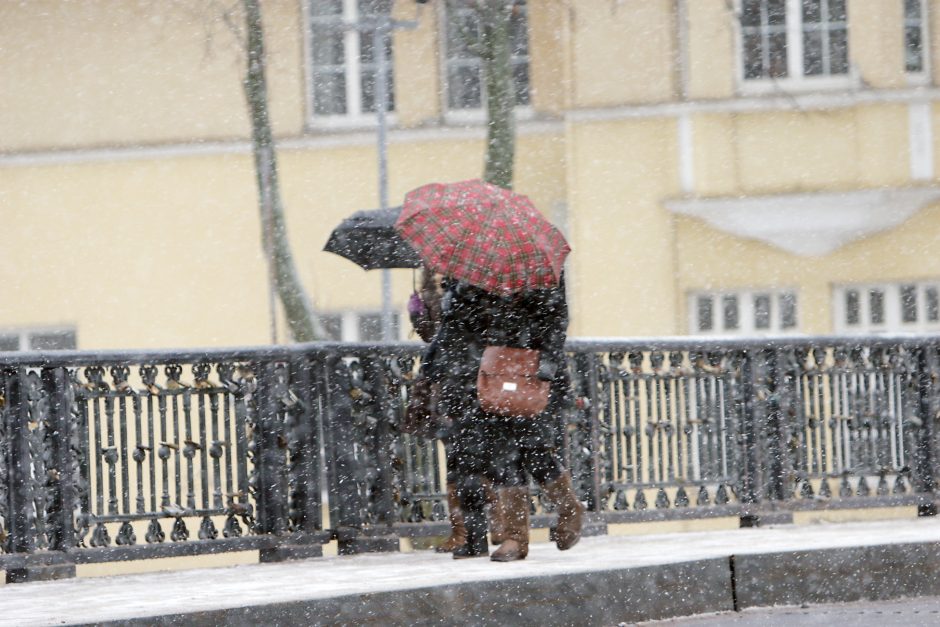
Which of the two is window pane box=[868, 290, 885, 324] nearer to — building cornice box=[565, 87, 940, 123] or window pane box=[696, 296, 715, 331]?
window pane box=[696, 296, 715, 331]

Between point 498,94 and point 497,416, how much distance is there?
11.2 m

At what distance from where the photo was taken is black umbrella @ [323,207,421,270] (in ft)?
36.1

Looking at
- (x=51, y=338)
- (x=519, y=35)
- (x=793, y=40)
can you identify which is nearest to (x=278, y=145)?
(x=519, y=35)

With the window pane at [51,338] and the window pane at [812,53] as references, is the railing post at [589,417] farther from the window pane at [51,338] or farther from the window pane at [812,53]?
the window pane at [51,338]

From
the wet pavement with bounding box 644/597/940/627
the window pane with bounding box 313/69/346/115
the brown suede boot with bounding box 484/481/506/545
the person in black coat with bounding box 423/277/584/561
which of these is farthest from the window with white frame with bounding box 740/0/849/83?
the wet pavement with bounding box 644/597/940/627

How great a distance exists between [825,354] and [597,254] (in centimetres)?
1092

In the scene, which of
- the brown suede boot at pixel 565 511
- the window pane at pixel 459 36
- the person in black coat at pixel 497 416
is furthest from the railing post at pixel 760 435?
the window pane at pixel 459 36

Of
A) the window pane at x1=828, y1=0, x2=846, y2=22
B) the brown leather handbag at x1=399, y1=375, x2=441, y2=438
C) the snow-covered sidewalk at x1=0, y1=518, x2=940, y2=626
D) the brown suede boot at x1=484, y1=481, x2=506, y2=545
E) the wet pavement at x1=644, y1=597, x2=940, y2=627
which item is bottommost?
the wet pavement at x1=644, y1=597, x2=940, y2=627

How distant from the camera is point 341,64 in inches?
971

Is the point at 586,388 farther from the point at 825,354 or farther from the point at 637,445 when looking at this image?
the point at 825,354

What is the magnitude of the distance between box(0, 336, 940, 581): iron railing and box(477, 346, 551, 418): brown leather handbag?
1.23m

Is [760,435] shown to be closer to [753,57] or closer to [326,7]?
[753,57]

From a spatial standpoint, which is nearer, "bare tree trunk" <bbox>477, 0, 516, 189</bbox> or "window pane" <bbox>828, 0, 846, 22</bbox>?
"bare tree trunk" <bbox>477, 0, 516, 189</bbox>

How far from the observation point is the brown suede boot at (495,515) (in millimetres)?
9789
